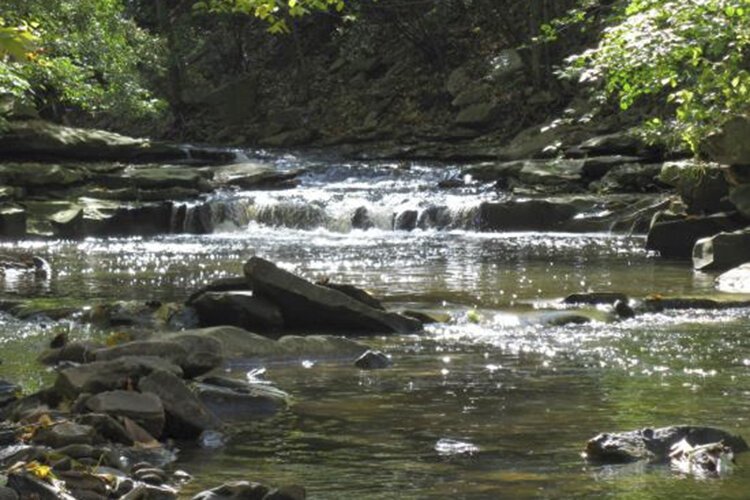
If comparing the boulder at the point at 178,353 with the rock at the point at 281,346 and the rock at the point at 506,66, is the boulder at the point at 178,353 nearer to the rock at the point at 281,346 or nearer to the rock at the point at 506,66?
the rock at the point at 281,346

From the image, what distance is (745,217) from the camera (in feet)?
61.2

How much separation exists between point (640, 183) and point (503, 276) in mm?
8612

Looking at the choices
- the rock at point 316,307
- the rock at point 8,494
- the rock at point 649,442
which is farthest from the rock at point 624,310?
the rock at point 8,494

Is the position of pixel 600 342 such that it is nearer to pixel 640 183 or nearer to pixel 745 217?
pixel 745 217

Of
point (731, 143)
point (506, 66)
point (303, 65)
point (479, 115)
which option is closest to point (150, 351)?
point (731, 143)

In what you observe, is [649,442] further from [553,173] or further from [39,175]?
[39,175]

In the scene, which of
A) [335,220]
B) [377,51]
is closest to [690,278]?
[335,220]

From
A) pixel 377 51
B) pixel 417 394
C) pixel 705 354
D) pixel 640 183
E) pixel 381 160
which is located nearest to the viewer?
pixel 417 394

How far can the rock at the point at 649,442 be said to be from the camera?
245 inches

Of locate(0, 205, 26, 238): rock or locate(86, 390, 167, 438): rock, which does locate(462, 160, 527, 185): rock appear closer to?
locate(0, 205, 26, 238): rock

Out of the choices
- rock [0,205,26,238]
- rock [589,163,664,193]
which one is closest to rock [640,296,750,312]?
rock [589,163,664,193]

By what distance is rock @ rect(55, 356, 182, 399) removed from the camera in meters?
7.28

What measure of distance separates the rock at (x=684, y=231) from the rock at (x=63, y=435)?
13.9 metres

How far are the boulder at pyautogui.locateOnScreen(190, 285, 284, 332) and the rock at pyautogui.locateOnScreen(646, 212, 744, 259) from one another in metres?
9.11
